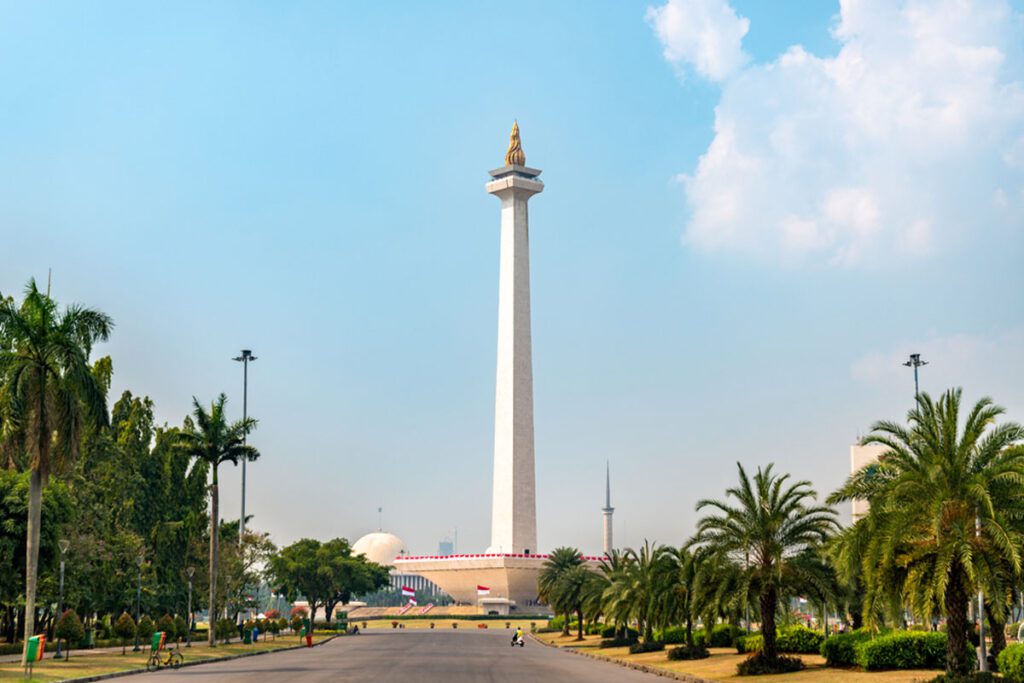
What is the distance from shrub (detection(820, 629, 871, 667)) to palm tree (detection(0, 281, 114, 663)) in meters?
26.8

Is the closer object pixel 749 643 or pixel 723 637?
pixel 749 643

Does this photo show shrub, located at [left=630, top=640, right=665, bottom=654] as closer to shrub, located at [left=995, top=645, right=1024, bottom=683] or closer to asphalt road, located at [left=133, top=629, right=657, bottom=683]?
asphalt road, located at [left=133, top=629, right=657, bottom=683]

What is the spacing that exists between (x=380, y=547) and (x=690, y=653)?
143918 millimetres

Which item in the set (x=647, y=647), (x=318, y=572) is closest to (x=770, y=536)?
(x=647, y=647)

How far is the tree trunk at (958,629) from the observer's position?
28.9m

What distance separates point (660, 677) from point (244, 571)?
5437 centimetres

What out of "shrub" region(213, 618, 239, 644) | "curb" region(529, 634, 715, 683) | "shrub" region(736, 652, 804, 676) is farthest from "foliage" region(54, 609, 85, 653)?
"shrub" region(736, 652, 804, 676)

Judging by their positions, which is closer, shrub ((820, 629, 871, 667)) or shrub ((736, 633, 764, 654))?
shrub ((820, 629, 871, 667))

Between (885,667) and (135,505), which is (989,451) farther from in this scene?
(135,505)

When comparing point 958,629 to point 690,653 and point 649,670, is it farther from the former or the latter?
point 690,653

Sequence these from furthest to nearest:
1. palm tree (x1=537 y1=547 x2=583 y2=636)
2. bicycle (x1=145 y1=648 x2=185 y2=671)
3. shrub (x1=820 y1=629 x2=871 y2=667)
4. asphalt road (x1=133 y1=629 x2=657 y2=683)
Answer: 1. palm tree (x1=537 y1=547 x2=583 y2=636)
2. bicycle (x1=145 y1=648 x2=185 y2=671)
3. shrub (x1=820 y1=629 x2=871 y2=667)
4. asphalt road (x1=133 y1=629 x2=657 y2=683)

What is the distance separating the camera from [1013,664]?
29.0 metres

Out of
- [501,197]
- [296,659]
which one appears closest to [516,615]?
[501,197]

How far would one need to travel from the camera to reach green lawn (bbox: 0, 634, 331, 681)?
37.8 metres
